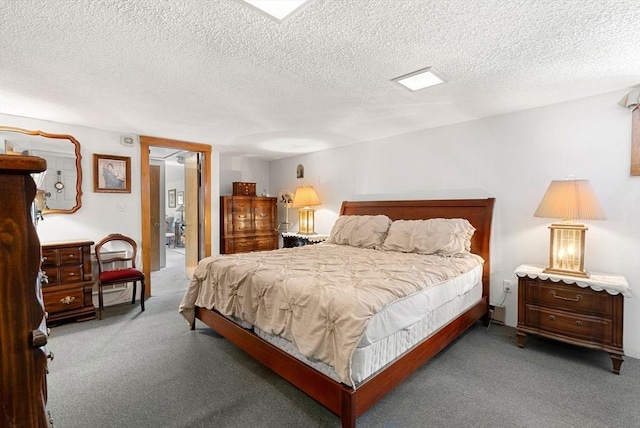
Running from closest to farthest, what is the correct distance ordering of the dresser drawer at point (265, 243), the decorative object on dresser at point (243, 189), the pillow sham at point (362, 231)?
the pillow sham at point (362, 231) → the decorative object on dresser at point (243, 189) → the dresser drawer at point (265, 243)

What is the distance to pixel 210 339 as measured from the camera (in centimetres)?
285

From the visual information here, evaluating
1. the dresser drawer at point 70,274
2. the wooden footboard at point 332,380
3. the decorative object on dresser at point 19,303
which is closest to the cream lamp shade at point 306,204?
the wooden footboard at point 332,380

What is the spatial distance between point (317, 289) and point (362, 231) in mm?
2093

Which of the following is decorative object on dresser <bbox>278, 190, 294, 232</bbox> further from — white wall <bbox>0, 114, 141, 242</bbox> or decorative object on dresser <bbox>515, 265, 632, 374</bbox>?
decorative object on dresser <bbox>515, 265, 632, 374</bbox>

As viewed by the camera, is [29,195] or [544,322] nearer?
[29,195]

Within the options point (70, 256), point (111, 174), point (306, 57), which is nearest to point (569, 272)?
point (306, 57)

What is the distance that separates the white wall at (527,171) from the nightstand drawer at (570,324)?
0.51 meters

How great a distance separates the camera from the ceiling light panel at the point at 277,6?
4.99 feet

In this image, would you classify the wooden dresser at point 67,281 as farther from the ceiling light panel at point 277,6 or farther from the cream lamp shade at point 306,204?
the ceiling light panel at point 277,6

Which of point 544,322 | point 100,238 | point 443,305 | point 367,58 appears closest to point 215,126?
point 100,238

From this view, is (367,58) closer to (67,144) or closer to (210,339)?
(210,339)

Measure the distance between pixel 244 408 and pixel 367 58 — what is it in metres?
2.45

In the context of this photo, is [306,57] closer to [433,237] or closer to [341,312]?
[341,312]

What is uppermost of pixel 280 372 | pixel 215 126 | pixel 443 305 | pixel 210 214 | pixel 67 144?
pixel 215 126
